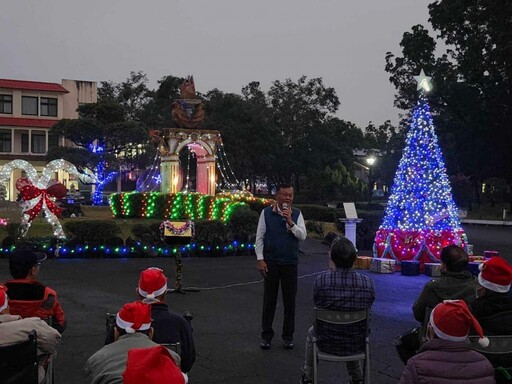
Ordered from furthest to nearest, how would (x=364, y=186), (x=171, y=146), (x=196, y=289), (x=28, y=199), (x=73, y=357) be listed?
1. (x=364, y=186)
2. (x=171, y=146)
3. (x=28, y=199)
4. (x=196, y=289)
5. (x=73, y=357)

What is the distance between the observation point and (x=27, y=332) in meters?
3.59

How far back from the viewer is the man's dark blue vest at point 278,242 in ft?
21.6

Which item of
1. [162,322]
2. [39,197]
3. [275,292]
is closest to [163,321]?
[162,322]

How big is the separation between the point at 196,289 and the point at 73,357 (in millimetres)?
4396

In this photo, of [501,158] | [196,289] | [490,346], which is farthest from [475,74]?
[490,346]

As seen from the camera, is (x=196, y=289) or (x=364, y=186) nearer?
(x=196, y=289)

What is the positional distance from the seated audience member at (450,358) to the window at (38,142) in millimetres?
50688

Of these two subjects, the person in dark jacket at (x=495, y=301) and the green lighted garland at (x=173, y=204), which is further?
the green lighted garland at (x=173, y=204)

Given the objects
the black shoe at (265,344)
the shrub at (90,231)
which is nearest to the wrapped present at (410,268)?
the black shoe at (265,344)

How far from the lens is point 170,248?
15500mm

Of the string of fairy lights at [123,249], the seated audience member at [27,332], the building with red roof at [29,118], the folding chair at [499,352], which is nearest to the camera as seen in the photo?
the seated audience member at [27,332]

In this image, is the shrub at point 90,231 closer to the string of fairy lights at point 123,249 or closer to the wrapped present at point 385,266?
the string of fairy lights at point 123,249

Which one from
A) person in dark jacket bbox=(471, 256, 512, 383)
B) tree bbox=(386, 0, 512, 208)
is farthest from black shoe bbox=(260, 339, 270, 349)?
tree bbox=(386, 0, 512, 208)

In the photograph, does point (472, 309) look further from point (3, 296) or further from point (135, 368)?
point (3, 296)
